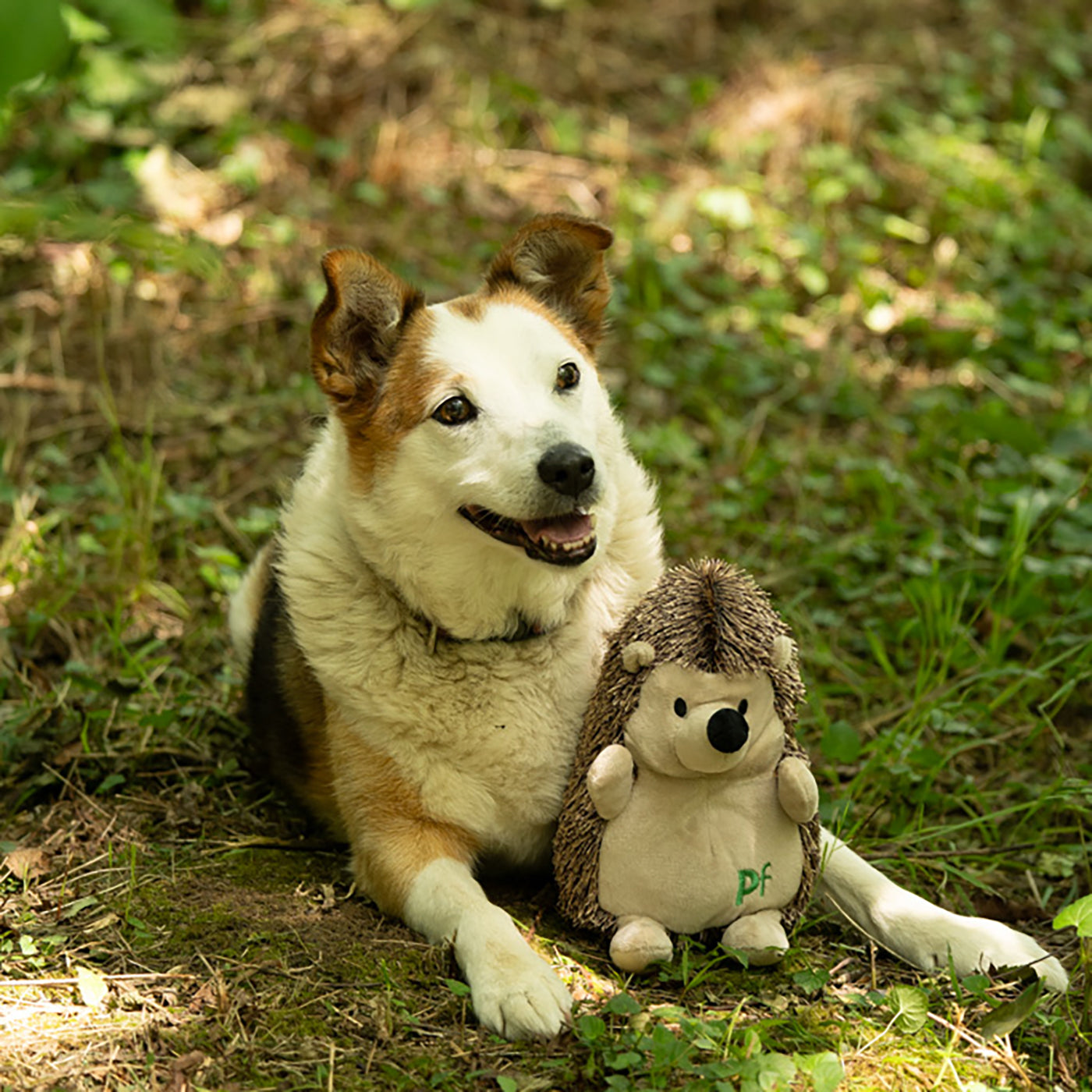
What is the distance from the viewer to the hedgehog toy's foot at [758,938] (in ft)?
9.12

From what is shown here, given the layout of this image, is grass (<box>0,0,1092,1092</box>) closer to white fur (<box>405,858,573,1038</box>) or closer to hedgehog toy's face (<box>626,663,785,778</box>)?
white fur (<box>405,858,573,1038</box>)

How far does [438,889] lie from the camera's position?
9.55 ft

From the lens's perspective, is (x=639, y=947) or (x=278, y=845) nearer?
(x=639, y=947)

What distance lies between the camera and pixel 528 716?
3.11 m

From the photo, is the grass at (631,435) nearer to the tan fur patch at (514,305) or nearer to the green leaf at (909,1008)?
the green leaf at (909,1008)

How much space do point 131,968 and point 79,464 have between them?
9.64 feet

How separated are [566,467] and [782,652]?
63 cm

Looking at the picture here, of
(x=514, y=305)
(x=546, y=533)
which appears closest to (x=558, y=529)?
(x=546, y=533)

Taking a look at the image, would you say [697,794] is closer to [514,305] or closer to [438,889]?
[438,889]

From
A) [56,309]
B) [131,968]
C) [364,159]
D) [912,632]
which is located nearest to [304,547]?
[131,968]

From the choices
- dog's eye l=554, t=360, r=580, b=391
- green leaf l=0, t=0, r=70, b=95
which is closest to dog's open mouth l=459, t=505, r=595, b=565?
dog's eye l=554, t=360, r=580, b=391

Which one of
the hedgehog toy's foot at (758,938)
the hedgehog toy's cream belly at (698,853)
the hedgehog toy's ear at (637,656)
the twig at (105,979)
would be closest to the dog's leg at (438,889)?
the hedgehog toy's cream belly at (698,853)

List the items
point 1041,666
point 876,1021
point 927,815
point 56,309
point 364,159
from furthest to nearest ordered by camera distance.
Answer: point 364,159, point 56,309, point 1041,666, point 927,815, point 876,1021

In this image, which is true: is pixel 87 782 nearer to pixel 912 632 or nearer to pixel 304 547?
pixel 304 547
